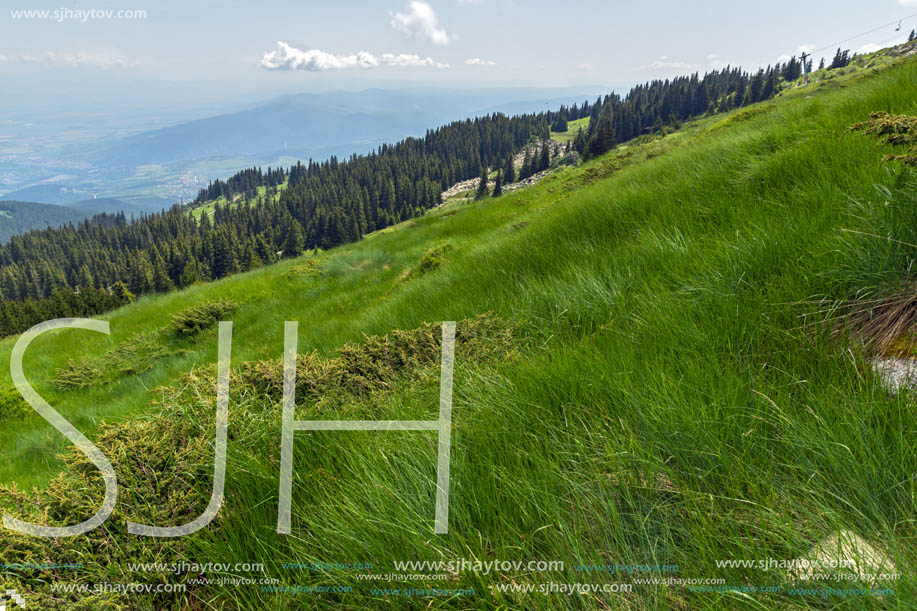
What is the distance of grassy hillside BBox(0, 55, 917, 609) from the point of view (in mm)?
1339

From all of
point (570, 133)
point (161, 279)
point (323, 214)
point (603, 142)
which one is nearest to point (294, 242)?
point (323, 214)

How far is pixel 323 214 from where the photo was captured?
448 ft

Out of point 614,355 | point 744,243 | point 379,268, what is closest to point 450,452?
point 614,355

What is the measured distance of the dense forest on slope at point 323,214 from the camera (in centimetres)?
11262

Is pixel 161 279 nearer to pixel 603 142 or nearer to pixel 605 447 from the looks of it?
pixel 603 142

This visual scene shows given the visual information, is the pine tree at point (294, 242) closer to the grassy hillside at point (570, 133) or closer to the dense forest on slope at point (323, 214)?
the dense forest on slope at point (323, 214)

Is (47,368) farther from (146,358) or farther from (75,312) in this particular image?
(75,312)

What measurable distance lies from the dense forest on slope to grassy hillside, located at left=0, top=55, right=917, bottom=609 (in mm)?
87793

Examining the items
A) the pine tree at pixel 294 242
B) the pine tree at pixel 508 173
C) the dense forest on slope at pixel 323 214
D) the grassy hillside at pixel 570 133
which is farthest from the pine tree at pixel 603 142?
the grassy hillside at pixel 570 133

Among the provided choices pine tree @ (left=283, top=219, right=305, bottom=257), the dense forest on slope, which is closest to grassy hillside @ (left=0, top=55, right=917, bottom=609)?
the dense forest on slope

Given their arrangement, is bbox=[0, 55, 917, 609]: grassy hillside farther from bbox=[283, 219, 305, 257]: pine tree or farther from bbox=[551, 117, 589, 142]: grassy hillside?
bbox=[551, 117, 589, 142]: grassy hillside

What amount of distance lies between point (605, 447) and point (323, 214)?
146 meters

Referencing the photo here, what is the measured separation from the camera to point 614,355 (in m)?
2.32

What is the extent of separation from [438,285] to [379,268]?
8.26 meters
